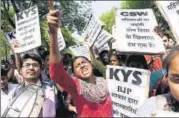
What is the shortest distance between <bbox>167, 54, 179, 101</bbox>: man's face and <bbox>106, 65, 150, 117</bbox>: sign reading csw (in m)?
1.31

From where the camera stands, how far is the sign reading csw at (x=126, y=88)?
355cm

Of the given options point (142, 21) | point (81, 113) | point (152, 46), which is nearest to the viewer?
point (81, 113)

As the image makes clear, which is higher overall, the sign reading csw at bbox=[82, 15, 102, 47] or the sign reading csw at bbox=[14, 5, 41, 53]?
the sign reading csw at bbox=[14, 5, 41, 53]

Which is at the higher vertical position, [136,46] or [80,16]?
[136,46]

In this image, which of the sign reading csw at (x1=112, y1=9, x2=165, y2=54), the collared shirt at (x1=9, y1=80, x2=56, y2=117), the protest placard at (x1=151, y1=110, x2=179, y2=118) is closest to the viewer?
the protest placard at (x1=151, y1=110, x2=179, y2=118)

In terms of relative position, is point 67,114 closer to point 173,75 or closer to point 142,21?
point 142,21

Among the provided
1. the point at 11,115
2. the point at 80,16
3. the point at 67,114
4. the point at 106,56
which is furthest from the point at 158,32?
the point at 80,16

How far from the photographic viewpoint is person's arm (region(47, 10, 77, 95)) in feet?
10.1

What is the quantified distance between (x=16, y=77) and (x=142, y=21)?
179 centimetres

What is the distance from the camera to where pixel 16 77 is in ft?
21.0

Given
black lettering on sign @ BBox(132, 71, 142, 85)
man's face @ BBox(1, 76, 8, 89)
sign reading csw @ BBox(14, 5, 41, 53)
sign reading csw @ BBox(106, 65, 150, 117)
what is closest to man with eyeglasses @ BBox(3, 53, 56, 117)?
sign reading csw @ BBox(106, 65, 150, 117)

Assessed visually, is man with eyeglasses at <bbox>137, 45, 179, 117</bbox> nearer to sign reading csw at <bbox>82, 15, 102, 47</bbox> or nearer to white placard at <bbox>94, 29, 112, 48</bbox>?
sign reading csw at <bbox>82, 15, 102, 47</bbox>

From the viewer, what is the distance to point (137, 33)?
524 cm

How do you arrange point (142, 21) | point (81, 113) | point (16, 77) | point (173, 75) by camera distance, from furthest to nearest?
point (16, 77) < point (142, 21) < point (81, 113) < point (173, 75)
